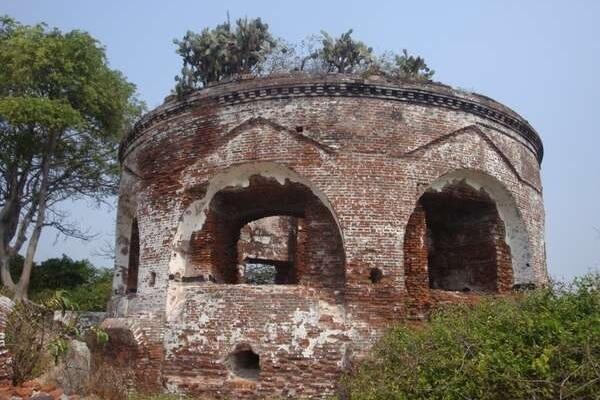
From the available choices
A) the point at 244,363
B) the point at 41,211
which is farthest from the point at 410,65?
the point at 41,211

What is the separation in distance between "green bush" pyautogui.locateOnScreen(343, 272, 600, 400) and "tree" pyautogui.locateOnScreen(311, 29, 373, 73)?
5.27m

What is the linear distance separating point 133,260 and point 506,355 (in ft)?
26.4

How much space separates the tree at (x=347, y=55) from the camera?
36.9 ft

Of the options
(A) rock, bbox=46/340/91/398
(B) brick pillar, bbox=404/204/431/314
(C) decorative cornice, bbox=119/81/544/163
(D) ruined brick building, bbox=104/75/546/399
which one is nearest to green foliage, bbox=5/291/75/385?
Result: (A) rock, bbox=46/340/91/398

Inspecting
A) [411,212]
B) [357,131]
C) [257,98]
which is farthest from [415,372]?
[257,98]

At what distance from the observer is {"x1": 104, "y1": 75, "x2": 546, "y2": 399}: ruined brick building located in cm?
934

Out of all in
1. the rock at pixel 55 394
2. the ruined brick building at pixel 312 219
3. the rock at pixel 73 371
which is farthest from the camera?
the ruined brick building at pixel 312 219

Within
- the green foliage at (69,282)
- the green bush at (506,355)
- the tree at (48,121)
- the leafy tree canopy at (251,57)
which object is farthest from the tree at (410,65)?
the green foliage at (69,282)

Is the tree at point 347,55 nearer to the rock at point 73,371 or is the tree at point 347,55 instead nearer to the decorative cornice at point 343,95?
the decorative cornice at point 343,95

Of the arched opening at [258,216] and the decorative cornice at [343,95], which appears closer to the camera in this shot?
the arched opening at [258,216]

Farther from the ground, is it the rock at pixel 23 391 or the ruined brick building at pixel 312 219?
the ruined brick building at pixel 312 219

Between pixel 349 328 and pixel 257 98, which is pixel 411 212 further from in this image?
pixel 257 98

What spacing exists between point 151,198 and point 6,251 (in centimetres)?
803

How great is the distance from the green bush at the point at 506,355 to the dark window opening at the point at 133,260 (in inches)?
228
